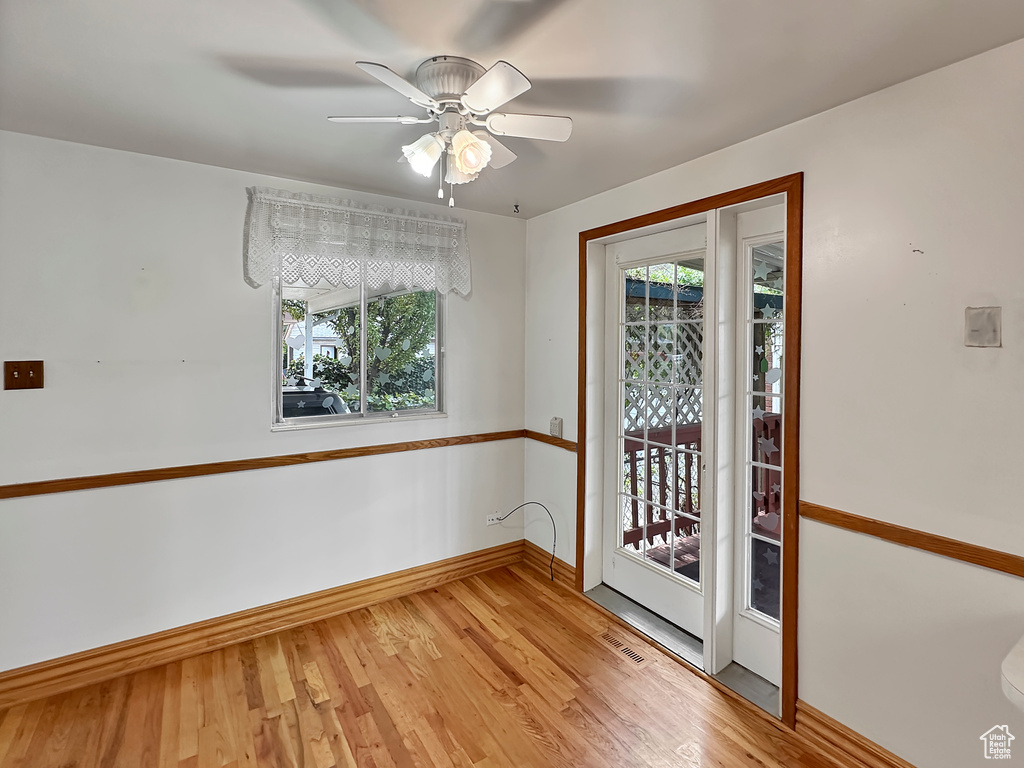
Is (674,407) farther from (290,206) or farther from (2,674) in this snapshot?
(2,674)

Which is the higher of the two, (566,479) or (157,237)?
(157,237)

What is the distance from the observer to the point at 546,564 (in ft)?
10.8

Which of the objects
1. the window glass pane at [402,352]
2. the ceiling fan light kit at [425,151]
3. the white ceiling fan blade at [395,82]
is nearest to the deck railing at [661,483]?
the window glass pane at [402,352]

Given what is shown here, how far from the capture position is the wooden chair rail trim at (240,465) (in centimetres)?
213

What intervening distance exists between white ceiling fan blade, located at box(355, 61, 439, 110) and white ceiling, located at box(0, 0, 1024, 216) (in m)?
0.13

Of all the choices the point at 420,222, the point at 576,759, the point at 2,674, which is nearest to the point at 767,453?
the point at 576,759

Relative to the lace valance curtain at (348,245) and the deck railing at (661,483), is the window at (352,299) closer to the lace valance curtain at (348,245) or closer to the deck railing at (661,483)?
the lace valance curtain at (348,245)

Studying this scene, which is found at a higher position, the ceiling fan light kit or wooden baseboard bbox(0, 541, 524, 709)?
the ceiling fan light kit

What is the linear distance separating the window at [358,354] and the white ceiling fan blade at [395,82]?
1540 millimetres

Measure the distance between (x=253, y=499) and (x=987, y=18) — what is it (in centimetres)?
328

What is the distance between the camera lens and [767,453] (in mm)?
2225

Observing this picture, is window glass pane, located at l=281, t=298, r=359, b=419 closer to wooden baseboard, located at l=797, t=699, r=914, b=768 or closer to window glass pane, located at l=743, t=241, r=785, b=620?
window glass pane, located at l=743, t=241, r=785, b=620

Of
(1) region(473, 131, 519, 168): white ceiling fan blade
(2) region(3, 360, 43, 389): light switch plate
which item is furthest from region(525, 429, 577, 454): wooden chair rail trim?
(2) region(3, 360, 43, 389): light switch plate

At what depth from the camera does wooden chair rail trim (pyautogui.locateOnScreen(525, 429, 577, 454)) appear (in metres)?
3.10
